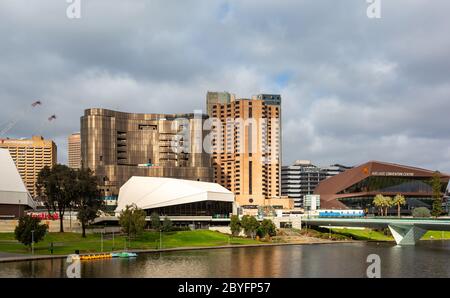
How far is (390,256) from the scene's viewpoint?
118 m

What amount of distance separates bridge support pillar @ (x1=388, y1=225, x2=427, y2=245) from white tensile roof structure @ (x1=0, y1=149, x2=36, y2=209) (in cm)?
11039

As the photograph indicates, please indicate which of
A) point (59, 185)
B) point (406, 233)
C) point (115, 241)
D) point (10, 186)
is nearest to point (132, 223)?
point (115, 241)

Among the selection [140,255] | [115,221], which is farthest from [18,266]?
[115,221]

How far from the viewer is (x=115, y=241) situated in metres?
141

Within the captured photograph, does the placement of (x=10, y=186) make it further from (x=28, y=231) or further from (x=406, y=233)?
(x=406, y=233)

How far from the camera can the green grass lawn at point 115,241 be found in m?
120

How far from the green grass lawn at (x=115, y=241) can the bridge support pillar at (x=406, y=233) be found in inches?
1603

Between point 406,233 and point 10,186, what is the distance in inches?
4659

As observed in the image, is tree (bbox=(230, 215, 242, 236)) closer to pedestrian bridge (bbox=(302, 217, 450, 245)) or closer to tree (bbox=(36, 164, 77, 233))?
pedestrian bridge (bbox=(302, 217, 450, 245))

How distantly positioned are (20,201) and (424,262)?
120805 millimetres

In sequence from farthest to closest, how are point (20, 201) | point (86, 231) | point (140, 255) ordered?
point (20, 201) < point (86, 231) < point (140, 255)

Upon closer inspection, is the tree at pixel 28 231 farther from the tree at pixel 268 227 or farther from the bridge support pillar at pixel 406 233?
the bridge support pillar at pixel 406 233

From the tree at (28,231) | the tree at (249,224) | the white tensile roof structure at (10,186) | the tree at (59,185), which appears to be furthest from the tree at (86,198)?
the tree at (249,224)
